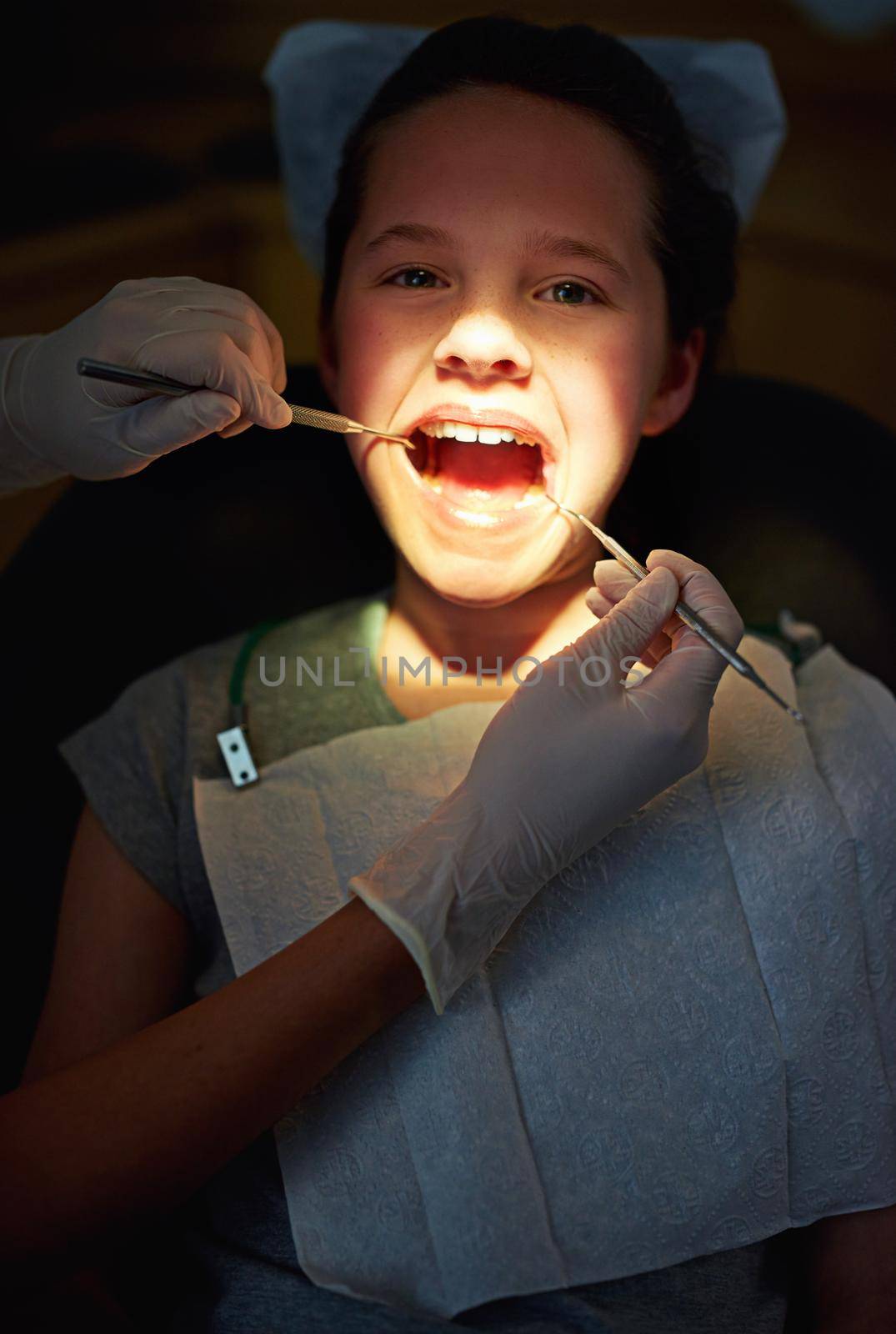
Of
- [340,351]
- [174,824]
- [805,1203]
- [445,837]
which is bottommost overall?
[805,1203]

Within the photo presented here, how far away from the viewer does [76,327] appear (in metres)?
1.07

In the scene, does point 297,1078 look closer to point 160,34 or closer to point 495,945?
point 495,945

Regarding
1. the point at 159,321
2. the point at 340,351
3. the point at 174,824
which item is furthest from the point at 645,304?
the point at 174,824

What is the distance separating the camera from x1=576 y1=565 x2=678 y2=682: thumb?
3.26 ft

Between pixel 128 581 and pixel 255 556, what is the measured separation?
0.63ft

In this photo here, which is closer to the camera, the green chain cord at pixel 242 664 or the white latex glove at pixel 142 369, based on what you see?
the white latex glove at pixel 142 369

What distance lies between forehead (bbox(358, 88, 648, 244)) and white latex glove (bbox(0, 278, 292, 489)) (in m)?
0.21

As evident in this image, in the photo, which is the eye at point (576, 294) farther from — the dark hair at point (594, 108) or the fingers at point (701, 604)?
the fingers at point (701, 604)

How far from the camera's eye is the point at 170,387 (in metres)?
0.97

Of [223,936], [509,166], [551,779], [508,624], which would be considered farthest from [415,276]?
[223,936]

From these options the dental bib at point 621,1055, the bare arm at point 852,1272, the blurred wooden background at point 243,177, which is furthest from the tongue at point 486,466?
the blurred wooden background at point 243,177

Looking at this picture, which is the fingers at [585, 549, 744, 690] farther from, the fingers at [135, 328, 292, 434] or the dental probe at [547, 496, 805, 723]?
the fingers at [135, 328, 292, 434]

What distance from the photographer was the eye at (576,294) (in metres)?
1.10

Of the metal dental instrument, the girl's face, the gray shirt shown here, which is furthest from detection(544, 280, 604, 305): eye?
the gray shirt
